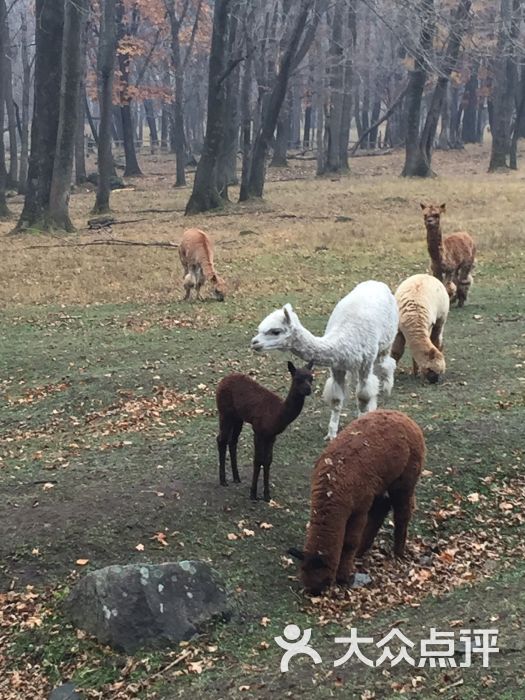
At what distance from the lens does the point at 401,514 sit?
19.8 ft

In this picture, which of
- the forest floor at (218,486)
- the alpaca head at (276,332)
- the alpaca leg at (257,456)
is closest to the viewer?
the forest floor at (218,486)

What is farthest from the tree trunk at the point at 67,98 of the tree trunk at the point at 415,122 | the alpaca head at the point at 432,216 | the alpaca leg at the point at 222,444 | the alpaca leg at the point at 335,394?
the alpaca leg at the point at 222,444

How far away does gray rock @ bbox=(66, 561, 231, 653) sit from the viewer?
516 centimetres

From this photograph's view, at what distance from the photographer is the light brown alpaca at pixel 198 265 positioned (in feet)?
50.3

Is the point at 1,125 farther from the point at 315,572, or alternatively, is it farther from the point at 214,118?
the point at 315,572

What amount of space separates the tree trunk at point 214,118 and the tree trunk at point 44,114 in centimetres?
505

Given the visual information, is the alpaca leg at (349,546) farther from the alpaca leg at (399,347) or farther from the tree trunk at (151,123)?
the tree trunk at (151,123)

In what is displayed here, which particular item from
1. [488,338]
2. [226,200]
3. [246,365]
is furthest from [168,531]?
[226,200]

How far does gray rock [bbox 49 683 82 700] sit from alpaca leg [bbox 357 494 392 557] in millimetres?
2216

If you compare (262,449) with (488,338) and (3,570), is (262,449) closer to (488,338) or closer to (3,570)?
(3,570)

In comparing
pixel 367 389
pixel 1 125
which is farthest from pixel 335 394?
pixel 1 125

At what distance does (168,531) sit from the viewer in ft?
21.0

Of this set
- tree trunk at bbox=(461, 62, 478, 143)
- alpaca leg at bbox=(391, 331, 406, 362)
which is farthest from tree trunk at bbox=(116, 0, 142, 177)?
alpaca leg at bbox=(391, 331, 406, 362)

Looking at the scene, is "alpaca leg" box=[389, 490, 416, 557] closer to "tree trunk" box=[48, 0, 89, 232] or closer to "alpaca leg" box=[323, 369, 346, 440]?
"alpaca leg" box=[323, 369, 346, 440]
